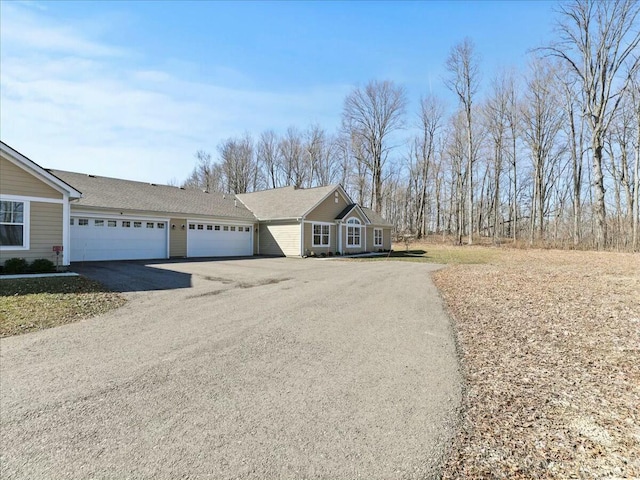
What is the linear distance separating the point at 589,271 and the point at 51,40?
1699cm

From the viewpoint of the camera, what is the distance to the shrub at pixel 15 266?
11.0 metres

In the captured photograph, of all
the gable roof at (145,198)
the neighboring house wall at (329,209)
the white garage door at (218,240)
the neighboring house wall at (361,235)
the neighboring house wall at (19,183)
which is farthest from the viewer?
the neighboring house wall at (361,235)

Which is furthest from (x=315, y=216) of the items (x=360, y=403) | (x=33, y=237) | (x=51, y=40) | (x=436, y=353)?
(x=360, y=403)

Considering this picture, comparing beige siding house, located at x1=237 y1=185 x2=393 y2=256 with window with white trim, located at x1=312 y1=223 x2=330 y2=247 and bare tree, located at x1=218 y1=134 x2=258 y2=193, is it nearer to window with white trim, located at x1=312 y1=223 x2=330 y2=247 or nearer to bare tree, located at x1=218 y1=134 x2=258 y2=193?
window with white trim, located at x1=312 y1=223 x2=330 y2=247

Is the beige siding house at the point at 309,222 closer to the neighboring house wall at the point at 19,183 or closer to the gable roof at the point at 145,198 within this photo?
the gable roof at the point at 145,198

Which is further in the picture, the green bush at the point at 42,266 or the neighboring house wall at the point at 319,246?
the neighboring house wall at the point at 319,246

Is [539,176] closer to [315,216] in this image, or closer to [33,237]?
[315,216]

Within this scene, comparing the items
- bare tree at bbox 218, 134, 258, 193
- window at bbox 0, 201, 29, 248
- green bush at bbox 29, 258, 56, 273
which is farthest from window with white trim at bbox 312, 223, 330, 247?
bare tree at bbox 218, 134, 258, 193

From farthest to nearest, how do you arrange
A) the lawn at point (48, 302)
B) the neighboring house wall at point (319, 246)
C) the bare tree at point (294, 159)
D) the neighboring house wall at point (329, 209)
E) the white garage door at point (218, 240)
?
the bare tree at point (294, 159), the neighboring house wall at point (329, 209), the neighboring house wall at point (319, 246), the white garage door at point (218, 240), the lawn at point (48, 302)

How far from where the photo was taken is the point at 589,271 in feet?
39.1

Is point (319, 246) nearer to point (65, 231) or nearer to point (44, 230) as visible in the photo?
point (65, 231)

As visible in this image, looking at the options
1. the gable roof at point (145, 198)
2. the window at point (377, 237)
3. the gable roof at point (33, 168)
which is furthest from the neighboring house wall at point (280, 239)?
the gable roof at point (33, 168)

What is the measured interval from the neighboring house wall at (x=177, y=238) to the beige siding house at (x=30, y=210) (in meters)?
6.40

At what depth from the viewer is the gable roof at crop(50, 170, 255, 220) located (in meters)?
17.3
